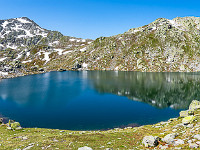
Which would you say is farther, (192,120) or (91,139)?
(192,120)

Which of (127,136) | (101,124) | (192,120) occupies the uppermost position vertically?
(192,120)

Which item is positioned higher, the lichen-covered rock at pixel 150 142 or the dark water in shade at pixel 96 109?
the lichen-covered rock at pixel 150 142

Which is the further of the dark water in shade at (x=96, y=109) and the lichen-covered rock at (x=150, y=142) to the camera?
the dark water in shade at (x=96, y=109)

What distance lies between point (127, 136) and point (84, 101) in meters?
51.7

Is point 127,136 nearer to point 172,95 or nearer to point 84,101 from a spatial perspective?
point 84,101

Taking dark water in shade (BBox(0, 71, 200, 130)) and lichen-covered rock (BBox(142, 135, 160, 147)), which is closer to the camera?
lichen-covered rock (BBox(142, 135, 160, 147))

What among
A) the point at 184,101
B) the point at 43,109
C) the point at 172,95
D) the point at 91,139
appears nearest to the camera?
the point at 91,139

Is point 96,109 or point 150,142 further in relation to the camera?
point 96,109

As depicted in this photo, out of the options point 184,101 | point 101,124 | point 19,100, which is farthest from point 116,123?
point 19,100

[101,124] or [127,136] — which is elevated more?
[127,136]

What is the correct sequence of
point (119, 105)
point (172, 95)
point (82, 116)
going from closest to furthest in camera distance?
1. point (82, 116)
2. point (119, 105)
3. point (172, 95)

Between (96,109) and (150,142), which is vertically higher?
(150,142)

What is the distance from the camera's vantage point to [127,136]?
107 ft

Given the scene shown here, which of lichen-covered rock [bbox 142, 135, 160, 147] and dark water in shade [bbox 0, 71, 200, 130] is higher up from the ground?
lichen-covered rock [bbox 142, 135, 160, 147]
